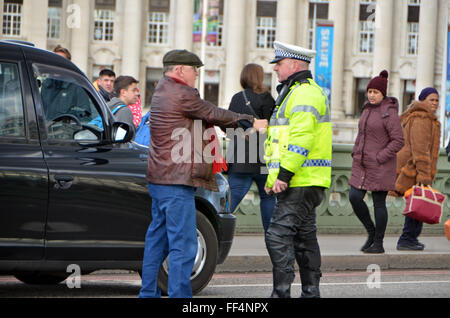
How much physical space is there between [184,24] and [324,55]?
3647 cm

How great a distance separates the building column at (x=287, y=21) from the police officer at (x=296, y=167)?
74393 millimetres

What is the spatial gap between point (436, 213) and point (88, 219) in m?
5.55

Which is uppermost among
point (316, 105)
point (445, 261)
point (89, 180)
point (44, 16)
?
point (44, 16)

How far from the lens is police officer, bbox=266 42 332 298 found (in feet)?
25.3

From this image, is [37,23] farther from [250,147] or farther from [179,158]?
[179,158]

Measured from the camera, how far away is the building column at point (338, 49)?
82562 millimetres

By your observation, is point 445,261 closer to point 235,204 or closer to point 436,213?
point 436,213

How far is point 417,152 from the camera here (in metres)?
12.6

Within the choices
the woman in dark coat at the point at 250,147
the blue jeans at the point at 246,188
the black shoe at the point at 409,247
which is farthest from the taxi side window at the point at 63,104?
the black shoe at the point at 409,247

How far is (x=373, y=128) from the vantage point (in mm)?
12000

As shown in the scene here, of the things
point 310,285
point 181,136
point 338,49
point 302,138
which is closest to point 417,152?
point 310,285

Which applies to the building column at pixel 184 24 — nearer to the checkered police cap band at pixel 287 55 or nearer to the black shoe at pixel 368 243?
the black shoe at pixel 368 243

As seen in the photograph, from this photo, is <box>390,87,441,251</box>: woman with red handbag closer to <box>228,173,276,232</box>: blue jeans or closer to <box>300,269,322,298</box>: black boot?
<box>228,173,276,232</box>: blue jeans
